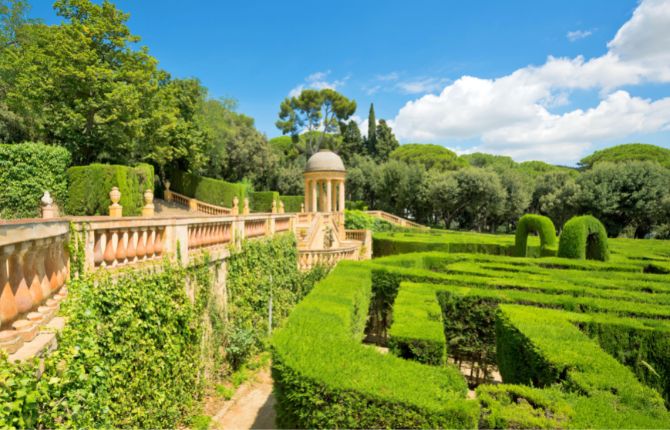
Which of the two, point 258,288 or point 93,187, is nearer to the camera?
point 258,288

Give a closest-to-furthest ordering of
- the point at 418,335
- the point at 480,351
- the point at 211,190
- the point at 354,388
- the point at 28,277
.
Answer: the point at 28,277 → the point at 354,388 → the point at 418,335 → the point at 480,351 → the point at 211,190

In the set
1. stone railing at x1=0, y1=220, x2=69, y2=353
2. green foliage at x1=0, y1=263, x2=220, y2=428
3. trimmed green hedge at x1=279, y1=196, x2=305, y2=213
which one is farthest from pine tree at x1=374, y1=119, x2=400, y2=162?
stone railing at x1=0, y1=220, x2=69, y2=353

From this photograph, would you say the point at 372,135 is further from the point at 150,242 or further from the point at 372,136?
the point at 150,242

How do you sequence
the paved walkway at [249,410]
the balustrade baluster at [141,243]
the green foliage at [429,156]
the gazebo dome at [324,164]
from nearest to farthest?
1. the balustrade baluster at [141,243]
2. the paved walkway at [249,410]
3. the gazebo dome at [324,164]
4. the green foliage at [429,156]

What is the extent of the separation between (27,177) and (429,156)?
175ft

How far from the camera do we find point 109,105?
1855cm

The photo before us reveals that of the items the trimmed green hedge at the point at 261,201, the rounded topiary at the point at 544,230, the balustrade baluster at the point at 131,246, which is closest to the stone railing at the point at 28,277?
the balustrade baluster at the point at 131,246

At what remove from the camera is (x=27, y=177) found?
50.1ft

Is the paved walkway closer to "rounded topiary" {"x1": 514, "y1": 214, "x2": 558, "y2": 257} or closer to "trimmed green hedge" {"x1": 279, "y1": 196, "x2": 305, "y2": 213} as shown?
"rounded topiary" {"x1": 514, "y1": 214, "x2": 558, "y2": 257}

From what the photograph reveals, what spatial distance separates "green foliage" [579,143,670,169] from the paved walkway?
59.5 metres

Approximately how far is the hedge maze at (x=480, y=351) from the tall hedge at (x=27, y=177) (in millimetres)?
15739

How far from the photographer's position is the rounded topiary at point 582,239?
39.6ft

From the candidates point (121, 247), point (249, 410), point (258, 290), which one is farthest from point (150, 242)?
point (258, 290)

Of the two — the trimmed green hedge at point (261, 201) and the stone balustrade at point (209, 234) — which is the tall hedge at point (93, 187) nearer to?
the stone balustrade at point (209, 234)
